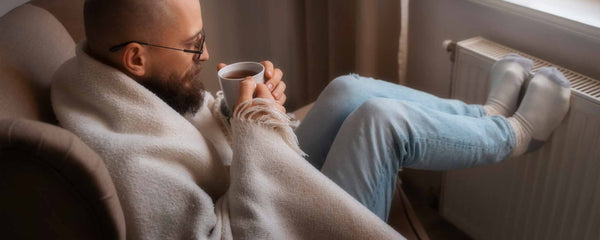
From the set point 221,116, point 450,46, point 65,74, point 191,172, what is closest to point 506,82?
point 450,46

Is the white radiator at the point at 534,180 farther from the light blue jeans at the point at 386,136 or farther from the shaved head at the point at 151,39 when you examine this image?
the shaved head at the point at 151,39

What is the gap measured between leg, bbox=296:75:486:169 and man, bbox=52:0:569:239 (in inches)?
3.8

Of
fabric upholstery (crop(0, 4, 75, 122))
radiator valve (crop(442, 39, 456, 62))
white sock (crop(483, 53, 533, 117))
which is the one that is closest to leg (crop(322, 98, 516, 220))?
white sock (crop(483, 53, 533, 117))

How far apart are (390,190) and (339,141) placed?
146mm

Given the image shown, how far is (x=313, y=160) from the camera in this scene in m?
1.22

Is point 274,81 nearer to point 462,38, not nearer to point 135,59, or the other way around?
point 135,59

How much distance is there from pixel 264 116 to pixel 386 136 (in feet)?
0.93

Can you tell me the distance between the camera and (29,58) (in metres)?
0.97

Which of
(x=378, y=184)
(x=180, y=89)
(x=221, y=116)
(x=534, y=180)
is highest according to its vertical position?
(x=180, y=89)

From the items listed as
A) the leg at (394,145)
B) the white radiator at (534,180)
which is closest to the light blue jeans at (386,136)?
the leg at (394,145)

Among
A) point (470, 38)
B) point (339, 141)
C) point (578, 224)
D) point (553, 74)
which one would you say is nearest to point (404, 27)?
point (470, 38)

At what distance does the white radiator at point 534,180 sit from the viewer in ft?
3.75

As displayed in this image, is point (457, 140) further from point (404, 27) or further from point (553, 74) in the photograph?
point (404, 27)

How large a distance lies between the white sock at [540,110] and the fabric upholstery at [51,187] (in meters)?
0.90
